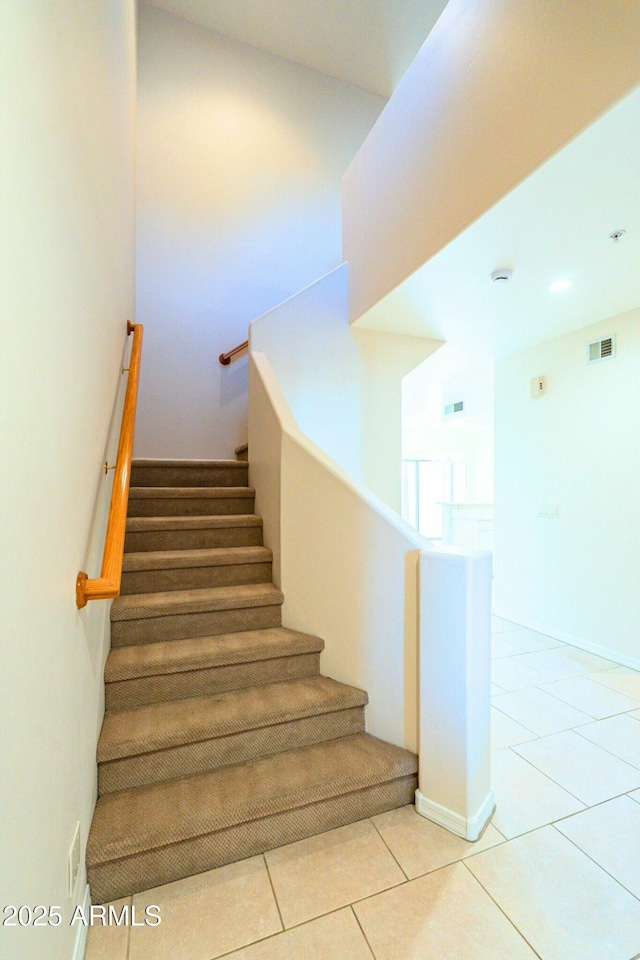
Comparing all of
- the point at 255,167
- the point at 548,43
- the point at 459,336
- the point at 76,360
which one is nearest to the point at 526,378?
the point at 459,336

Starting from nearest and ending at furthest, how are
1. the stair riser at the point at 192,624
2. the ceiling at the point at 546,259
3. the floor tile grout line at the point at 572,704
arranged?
the ceiling at the point at 546,259 < the stair riser at the point at 192,624 < the floor tile grout line at the point at 572,704

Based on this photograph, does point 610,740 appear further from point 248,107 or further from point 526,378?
point 248,107

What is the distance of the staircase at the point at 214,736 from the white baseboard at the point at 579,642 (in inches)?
89.3

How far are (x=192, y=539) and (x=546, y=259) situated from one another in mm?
2645

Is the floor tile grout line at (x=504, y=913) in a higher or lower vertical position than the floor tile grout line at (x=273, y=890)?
lower

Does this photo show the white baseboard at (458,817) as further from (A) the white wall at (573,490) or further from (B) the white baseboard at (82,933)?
(A) the white wall at (573,490)

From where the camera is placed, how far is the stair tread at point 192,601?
78.0 inches

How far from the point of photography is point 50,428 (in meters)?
0.98

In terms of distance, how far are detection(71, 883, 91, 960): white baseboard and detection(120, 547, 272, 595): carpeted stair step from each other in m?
1.20

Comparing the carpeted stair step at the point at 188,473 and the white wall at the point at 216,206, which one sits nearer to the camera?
the carpeted stair step at the point at 188,473

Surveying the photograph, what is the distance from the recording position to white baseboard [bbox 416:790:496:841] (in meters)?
1.55

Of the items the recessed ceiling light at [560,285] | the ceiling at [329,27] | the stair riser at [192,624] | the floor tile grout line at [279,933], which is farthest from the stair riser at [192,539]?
the ceiling at [329,27]

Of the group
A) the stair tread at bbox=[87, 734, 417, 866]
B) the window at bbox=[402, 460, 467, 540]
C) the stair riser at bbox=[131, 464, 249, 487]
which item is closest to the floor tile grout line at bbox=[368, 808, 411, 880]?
the stair tread at bbox=[87, 734, 417, 866]

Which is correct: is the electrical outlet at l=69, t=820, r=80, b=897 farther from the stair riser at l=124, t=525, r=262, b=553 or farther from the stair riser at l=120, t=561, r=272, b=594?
the stair riser at l=124, t=525, r=262, b=553
